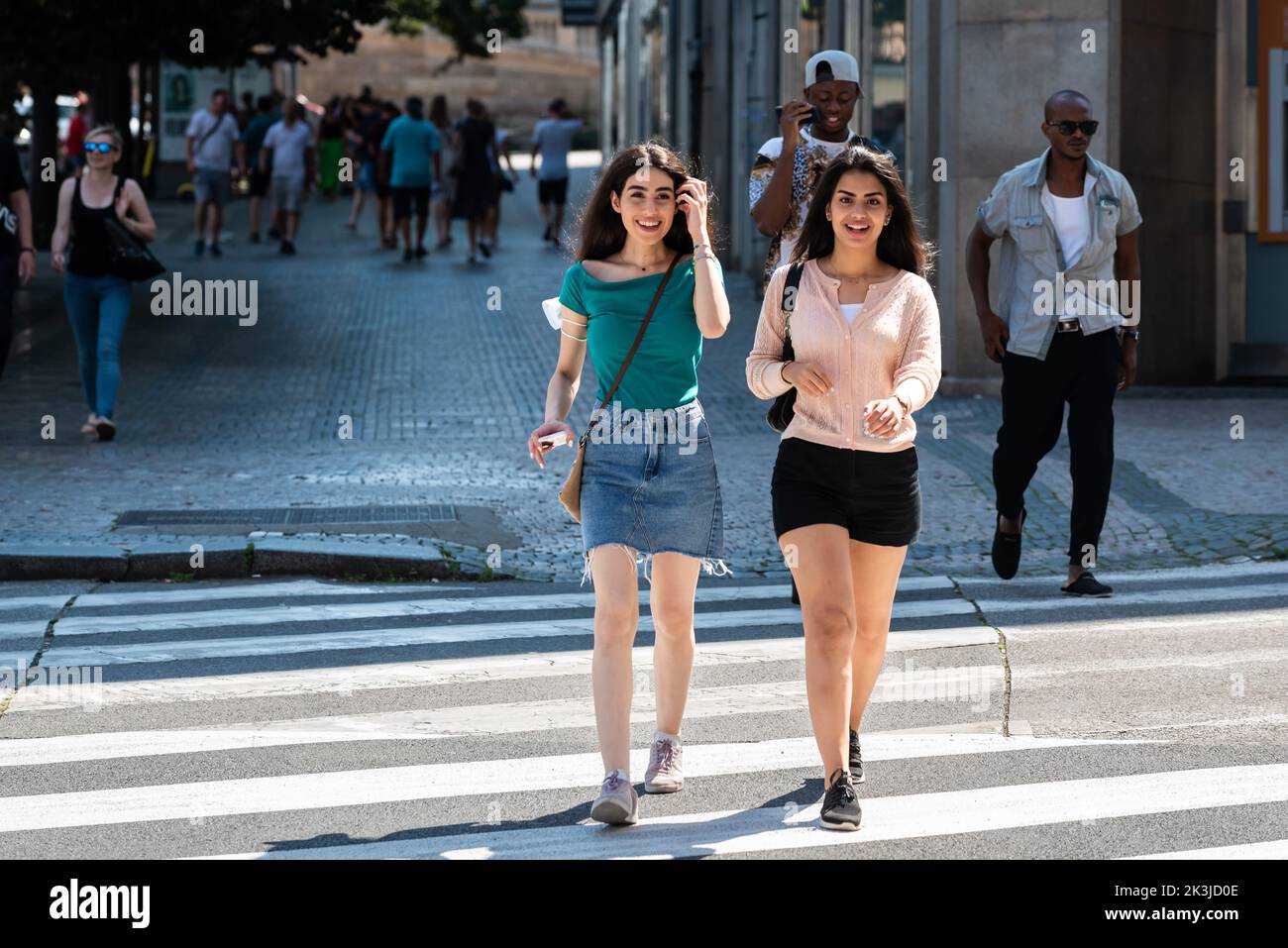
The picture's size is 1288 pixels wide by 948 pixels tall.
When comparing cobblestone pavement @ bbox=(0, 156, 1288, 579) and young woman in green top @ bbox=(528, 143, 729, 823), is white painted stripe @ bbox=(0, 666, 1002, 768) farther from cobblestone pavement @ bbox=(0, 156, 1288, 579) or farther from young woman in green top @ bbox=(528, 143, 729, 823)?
cobblestone pavement @ bbox=(0, 156, 1288, 579)

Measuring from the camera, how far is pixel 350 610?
8609 mm

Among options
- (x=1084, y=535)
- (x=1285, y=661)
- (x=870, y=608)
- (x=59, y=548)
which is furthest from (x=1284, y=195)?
(x=870, y=608)

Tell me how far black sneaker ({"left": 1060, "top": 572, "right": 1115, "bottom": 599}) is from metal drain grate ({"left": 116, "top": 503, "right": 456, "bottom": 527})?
127 inches

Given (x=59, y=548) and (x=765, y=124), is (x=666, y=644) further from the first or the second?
(x=765, y=124)

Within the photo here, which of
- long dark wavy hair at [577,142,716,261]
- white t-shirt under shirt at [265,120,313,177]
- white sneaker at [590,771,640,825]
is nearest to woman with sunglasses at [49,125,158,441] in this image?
long dark wavy hair at [577,142,716,261]

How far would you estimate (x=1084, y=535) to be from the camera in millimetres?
8664

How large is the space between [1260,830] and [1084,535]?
3426mm

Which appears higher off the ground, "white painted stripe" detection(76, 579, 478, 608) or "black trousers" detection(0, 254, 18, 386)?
"black trousers" detection(0, 254, 18, 386)

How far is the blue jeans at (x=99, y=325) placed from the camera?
12656mm

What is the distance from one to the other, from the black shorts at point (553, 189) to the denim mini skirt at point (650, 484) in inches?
863

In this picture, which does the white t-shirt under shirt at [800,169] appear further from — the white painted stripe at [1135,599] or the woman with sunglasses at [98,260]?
the woman with sunglasses at [98,260]

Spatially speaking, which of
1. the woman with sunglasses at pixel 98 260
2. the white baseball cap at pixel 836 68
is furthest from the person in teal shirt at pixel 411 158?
the white baseball cap at pixel 836 68

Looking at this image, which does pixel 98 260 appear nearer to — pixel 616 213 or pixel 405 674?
pixel 405 674

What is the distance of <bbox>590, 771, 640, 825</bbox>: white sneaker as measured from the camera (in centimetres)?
539
